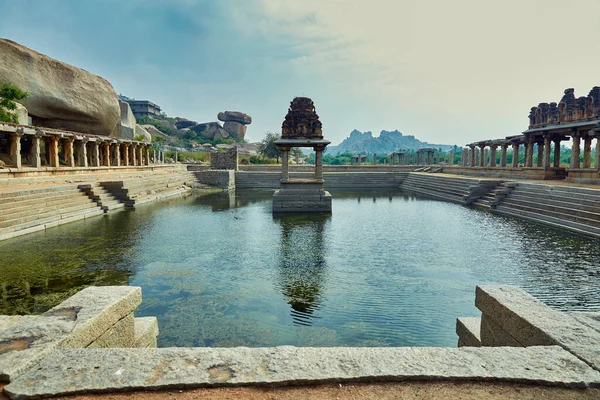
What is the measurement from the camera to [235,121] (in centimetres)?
8888

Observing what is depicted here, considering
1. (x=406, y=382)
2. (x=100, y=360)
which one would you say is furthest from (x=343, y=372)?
(x=100, y=360)

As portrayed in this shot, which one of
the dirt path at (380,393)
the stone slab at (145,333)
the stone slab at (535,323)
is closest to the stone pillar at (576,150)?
the stone slab at (535,323)

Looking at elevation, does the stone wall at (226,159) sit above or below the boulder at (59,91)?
below

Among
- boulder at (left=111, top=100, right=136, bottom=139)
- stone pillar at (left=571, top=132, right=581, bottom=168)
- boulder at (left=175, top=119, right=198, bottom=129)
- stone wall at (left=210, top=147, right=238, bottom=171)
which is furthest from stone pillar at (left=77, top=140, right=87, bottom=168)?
boulder at (left=175, top=119, right=198, bottom=129)

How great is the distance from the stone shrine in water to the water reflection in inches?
123

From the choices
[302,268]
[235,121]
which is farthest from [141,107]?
[302,268]

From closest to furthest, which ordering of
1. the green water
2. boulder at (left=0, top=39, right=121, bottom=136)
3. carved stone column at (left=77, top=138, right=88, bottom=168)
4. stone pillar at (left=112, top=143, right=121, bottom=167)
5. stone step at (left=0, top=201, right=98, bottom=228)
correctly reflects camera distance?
1. the green water
2. stone step at (left=0, top=201, right=98, bottom=228)
3. carved stone column at (left=77, top=138, right=88, bottom=168)
4. boulder at (left=0, top=39, right=121, bottom=136)
5. stone pillar at (left=112, top=143, right=121, bottom=167)

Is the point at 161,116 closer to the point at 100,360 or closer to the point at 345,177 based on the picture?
the point at 345,177

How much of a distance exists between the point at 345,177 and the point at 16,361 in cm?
2840

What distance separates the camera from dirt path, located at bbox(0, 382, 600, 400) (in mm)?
2129

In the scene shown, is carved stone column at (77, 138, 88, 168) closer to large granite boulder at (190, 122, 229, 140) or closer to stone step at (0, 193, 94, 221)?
stone step at (0, 193, 94, 221)

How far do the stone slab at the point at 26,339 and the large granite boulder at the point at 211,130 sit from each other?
8134cm

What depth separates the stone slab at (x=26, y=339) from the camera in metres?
2.33

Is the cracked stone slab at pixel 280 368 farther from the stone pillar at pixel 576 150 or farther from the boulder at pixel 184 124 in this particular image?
the boulder at pixel 184 124
